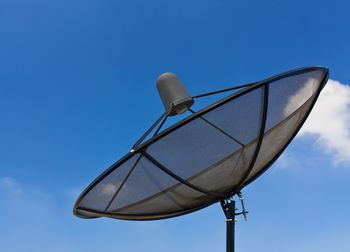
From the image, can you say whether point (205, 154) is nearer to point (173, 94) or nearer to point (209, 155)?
point (209, 155)

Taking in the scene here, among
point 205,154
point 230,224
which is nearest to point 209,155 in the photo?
point 205,154

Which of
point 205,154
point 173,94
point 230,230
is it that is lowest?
point 230,230

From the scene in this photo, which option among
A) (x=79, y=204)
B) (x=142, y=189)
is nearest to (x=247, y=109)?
(x=142, y=189)

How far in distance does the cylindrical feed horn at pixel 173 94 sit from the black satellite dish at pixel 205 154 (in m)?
0.02

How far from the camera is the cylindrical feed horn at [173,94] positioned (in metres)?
8.83

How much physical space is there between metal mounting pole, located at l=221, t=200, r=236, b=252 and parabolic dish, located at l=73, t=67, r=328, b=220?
0.31 m

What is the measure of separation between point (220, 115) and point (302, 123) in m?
2.73

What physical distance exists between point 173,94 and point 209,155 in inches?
66.3

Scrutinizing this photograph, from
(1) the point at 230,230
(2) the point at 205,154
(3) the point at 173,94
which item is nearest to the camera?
(1) the point at 230,230

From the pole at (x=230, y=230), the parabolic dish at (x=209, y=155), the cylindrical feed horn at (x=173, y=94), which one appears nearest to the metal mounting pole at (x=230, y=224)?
the pole at (x=230, y=230)

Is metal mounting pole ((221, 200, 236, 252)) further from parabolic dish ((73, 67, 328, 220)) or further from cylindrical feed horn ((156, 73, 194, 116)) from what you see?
cylindrical feed horn ((156, 73, 194, 116))

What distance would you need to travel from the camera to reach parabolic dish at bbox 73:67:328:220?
696 centimetres

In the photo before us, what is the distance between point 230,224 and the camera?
26.5ft

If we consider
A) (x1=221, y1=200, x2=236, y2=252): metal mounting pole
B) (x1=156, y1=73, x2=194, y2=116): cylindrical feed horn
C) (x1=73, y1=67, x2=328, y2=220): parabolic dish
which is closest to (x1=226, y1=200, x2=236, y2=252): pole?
(x1=221, y1=200, x2=236, y2=252): metal mounting pole
